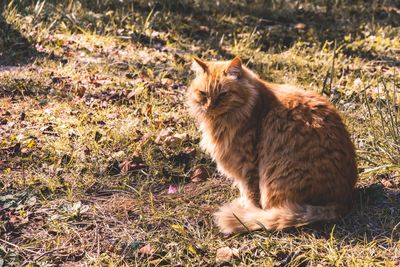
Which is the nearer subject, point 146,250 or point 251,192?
point 146,250

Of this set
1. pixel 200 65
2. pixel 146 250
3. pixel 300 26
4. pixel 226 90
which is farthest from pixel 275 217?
pixel 300 26

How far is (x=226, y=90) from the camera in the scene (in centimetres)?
346

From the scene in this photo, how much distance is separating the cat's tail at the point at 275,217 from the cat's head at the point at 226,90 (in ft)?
2.29

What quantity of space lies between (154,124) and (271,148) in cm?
140

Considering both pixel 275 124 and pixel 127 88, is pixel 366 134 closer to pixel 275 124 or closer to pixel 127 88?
pixel 275 124

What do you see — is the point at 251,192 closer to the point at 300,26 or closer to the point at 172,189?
the point at 172,189

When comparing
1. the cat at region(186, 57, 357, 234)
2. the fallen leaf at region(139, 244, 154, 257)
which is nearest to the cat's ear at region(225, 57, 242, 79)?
the cat at region(186, 57, 357, 234)

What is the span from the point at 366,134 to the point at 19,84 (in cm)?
319

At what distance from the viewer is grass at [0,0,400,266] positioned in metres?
3.09

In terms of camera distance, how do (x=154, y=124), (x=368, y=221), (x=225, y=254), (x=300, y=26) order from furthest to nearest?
(x=300, y=26), (x=154, y=124), (x=368, y=221), (x=225, y=254)

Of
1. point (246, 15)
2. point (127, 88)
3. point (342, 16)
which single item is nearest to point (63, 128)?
point (127, 88)

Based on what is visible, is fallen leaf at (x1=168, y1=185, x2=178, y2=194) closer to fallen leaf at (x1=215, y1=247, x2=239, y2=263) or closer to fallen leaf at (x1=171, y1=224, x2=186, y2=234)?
fallen leaf at (x1=171, y1=224, x2=186, y2=234)

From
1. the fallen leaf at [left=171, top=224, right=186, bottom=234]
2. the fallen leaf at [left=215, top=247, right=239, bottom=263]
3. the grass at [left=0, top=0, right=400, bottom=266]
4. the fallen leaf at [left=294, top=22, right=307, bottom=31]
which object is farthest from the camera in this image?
the fallen leaf at [left=294, top=22, right=307, bottom=31]

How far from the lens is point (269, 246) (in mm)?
3045
